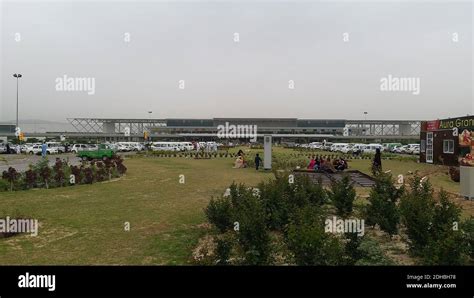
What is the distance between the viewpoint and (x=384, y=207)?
29.7ft

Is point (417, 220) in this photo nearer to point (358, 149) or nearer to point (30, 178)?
point (30, 178)

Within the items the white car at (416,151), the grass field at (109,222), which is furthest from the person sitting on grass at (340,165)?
the white car at (416,151)

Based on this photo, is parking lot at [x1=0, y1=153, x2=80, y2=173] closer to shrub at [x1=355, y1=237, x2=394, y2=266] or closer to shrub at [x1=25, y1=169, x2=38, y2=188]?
shrub at [x1=25, y1=169, x2=38, y2=188]

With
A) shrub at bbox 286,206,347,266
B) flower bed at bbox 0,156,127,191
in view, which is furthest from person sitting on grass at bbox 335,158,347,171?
shrub at bbox 286,206,347,266

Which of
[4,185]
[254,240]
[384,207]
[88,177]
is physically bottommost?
[4,185]

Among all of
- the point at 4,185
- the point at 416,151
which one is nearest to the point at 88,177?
the point at 4,185

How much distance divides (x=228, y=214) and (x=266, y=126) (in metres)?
130

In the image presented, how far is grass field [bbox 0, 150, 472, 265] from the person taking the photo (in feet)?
24.0

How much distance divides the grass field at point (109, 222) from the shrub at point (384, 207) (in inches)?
187

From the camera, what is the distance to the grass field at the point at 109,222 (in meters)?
7.30

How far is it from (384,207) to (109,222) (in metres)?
7.84

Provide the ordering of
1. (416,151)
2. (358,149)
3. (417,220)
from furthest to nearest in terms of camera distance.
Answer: (358,149) < (416,151) < (417,220)

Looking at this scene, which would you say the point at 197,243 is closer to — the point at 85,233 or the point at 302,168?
the point at 85,233

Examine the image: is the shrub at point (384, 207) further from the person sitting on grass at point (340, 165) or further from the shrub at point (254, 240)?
the person sitting on grass at point (340, 165)
